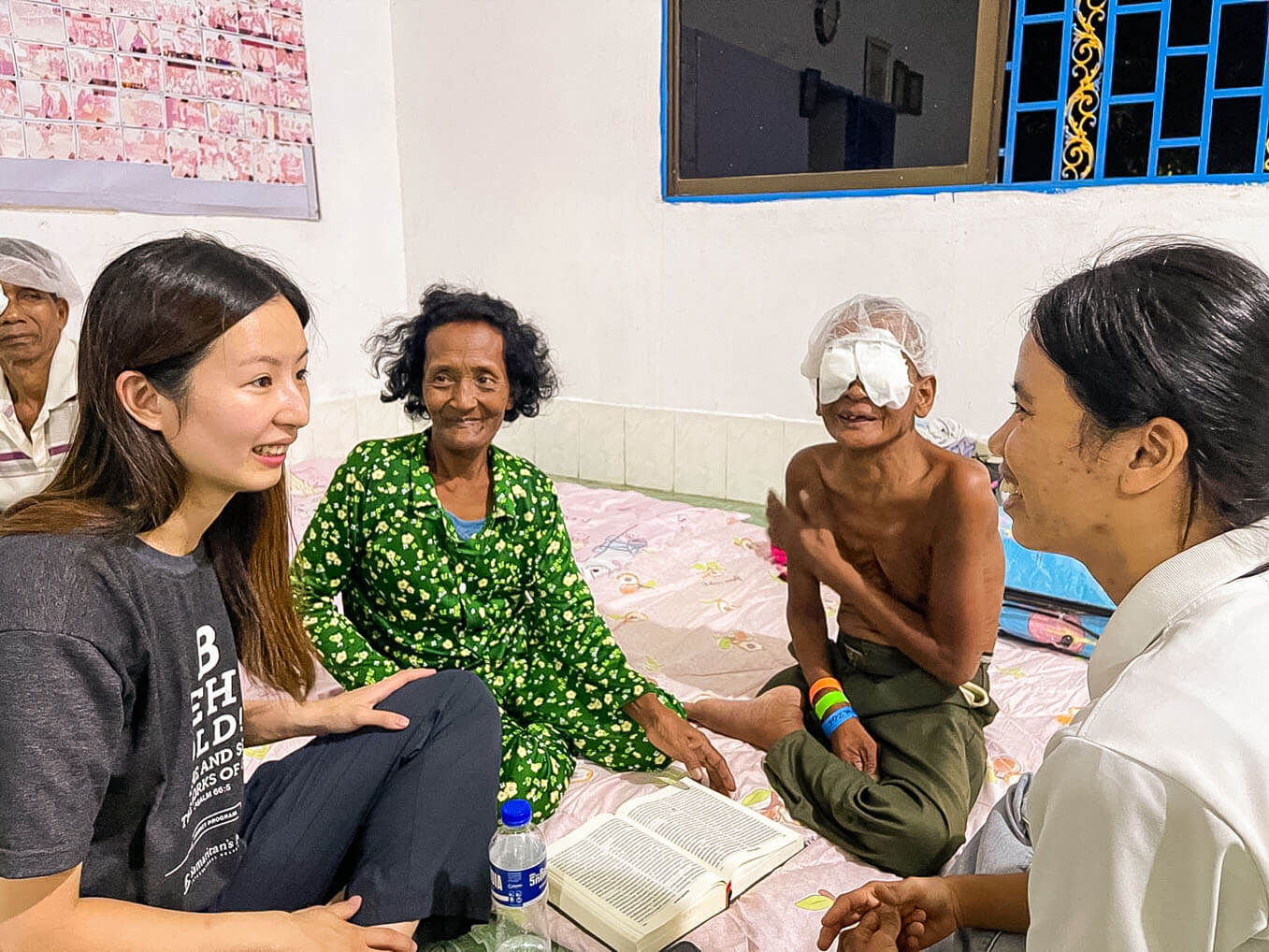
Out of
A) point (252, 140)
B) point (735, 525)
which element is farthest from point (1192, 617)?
point (252, 140)

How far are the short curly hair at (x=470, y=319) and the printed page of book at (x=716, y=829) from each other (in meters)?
0.83

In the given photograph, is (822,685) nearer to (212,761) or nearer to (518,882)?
(518,882)

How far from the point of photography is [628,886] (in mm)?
1387

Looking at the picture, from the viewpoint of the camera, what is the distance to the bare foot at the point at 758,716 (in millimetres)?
1811

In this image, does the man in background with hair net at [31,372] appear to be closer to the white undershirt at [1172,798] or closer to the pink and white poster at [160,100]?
the pink and white poster at [160,100]

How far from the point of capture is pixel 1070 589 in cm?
240

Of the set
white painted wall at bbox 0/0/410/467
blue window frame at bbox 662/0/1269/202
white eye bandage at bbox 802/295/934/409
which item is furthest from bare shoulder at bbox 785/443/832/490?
white painted wall at bbox 0/0/410/467

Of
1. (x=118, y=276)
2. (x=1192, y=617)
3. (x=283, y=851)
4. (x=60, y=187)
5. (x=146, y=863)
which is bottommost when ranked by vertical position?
(x=283, y=851)

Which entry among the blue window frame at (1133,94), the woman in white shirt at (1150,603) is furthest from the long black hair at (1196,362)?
the blue window frame at (1133,94)

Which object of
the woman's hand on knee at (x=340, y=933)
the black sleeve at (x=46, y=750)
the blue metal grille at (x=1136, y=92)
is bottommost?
the woman's hand on knee at (x=340, y=933)

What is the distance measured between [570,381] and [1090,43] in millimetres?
2296

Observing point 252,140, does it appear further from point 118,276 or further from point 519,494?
point 118,276

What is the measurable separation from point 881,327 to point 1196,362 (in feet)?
3.19

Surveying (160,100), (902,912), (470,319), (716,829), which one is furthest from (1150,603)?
(160,100)
